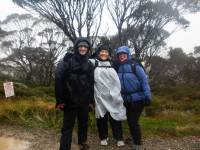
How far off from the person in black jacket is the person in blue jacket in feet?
1.98

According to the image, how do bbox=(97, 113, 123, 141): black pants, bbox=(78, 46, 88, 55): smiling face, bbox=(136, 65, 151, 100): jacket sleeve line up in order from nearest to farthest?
bbox=(78, 46, 88, 55): smiling face, bbox=(136, 65, 151, 100): jacket sleeve, bbox=(97, 113, 123, 141): black pants

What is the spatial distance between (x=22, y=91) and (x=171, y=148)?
10.8m

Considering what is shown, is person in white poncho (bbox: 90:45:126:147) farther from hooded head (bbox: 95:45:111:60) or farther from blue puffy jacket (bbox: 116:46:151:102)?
blue puffy jacket (bbox: 116:46:151:102)

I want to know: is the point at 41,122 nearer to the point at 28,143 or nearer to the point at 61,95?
the point at 28,143

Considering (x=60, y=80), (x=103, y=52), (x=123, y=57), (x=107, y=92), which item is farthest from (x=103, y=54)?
(x=60, y=80)

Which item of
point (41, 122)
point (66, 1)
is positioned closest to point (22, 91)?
point (66, 1)

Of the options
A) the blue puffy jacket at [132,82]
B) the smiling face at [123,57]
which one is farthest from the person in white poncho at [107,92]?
the smiling face at [123,57]

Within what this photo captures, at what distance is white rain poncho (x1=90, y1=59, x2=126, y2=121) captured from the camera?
6.03 metres

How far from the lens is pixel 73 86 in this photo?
17.4ft

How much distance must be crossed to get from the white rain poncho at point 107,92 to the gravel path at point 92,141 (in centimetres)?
63

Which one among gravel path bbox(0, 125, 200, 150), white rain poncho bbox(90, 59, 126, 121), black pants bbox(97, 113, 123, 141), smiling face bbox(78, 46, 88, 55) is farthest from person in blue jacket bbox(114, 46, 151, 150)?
smiling face bbox(78, 46, 88, 55)

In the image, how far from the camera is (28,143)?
6.93 m

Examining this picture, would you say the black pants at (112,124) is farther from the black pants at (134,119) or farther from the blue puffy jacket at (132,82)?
the blue puffy jacket at (132,82)

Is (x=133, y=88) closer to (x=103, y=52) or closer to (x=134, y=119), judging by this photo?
(x=134, y=119)
